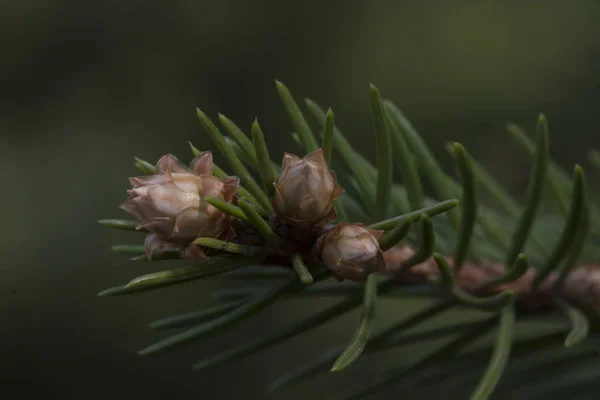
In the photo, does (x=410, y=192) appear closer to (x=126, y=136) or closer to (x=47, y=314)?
(x=47, y=314)

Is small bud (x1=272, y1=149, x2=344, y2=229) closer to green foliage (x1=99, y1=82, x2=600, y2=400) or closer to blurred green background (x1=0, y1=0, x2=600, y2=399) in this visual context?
green foliage (x1=99, y1=82, x2=600, y2=400)

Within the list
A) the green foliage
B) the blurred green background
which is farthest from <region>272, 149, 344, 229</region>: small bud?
the blurred green background

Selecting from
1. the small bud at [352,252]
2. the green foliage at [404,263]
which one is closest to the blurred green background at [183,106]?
the green foliage at [404,263]

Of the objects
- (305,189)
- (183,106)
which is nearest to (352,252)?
(305,189)

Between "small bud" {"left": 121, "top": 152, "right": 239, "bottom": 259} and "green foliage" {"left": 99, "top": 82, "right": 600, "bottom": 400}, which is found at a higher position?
"small bud" {"left": 121, "top": 152, "right": 239, "bottom": 259}

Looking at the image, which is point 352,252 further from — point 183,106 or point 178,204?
point 183,106

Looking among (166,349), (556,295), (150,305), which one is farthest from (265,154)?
(150,305)
